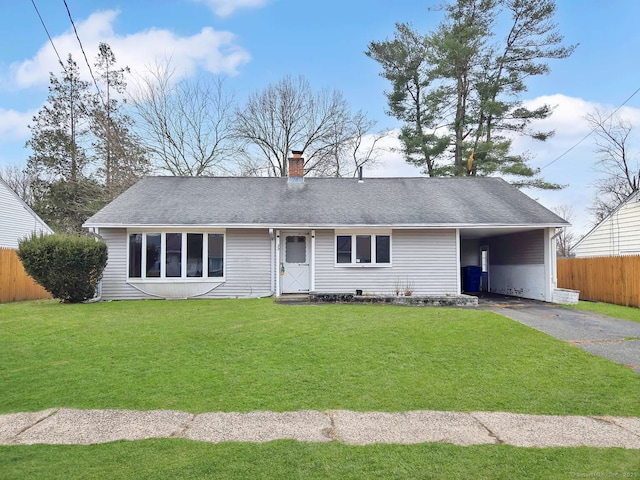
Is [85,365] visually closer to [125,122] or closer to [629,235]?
[629,235]

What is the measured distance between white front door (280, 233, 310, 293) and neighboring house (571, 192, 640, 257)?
1279 cm

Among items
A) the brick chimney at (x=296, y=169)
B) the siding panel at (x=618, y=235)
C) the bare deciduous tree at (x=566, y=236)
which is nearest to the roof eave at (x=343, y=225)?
the brick chimney at (x=296, y=169)

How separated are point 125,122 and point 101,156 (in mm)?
2678

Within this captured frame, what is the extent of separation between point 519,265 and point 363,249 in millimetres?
6373

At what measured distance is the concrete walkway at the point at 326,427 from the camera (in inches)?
157

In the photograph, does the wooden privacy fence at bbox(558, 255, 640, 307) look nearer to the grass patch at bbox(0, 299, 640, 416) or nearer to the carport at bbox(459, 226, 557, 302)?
the carport at bbox(459, 226, 557, 302)

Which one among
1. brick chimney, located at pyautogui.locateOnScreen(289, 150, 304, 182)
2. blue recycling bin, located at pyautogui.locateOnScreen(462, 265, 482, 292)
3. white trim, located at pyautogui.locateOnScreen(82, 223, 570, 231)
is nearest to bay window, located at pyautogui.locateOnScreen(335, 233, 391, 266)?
white trim, located at pyautogui.locateOnScreen(82, 223, 570, 231)

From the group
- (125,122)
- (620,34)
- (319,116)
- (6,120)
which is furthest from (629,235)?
(125,122)

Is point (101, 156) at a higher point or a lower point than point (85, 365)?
higher

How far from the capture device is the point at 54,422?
447cm

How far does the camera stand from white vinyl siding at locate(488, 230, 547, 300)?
575 inches

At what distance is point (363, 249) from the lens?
1389 cm

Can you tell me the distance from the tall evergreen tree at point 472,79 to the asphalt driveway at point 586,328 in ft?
40.8

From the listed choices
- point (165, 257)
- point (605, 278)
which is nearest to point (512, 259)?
point (605, 278)
